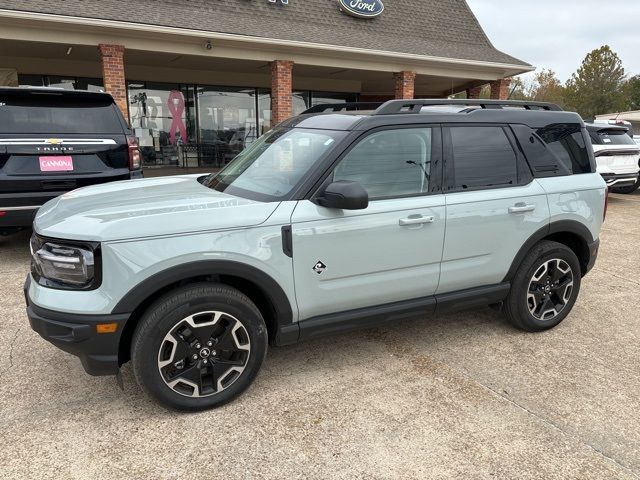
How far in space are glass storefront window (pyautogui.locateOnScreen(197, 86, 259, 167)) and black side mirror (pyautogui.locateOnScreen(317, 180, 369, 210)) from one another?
42.5ft

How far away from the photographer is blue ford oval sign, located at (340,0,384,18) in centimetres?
1395

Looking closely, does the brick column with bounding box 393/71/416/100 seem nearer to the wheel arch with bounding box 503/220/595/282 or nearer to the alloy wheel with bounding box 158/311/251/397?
the wheel arch with bounding box 503/220/595/282

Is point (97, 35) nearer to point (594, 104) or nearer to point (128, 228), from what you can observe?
point (128, 228)

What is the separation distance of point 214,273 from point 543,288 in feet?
8.82

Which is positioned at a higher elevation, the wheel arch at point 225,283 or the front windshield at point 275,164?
the front windshield at point 275,164

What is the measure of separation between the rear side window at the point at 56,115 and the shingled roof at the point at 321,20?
4.97 metres

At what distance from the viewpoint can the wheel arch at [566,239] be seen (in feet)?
12.3

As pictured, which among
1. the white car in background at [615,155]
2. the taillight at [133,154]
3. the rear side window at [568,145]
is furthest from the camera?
the white car in background at [615,155]

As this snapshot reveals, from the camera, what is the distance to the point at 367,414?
2.87 m

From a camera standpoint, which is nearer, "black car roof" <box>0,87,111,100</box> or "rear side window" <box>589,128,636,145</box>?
"black car roof" <box>0,87,111,100</box>

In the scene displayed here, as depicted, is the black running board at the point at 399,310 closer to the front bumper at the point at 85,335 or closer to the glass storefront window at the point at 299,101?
the front bumper at the point at 85,335

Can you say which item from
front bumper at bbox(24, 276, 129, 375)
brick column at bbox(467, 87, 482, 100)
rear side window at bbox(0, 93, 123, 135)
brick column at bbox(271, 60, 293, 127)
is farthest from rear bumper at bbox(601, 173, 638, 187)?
front bumper at bbox(24, 276, 129, 375)

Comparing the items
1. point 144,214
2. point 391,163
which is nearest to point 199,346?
point 144,214

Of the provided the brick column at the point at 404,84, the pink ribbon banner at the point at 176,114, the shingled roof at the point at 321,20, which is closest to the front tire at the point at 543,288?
the shingled roof at the point at 321,20
